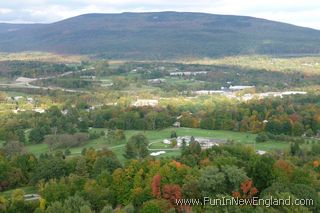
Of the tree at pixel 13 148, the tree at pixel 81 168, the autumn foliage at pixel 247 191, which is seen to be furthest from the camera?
the tree at pixel 13 148

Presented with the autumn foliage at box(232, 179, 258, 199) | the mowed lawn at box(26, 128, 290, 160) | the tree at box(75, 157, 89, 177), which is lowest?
the mowed lawn at box(26, 128, 290, 160)

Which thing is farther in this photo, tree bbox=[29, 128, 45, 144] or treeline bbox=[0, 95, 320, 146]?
treeline bbox=[0, 95, 320, 146]

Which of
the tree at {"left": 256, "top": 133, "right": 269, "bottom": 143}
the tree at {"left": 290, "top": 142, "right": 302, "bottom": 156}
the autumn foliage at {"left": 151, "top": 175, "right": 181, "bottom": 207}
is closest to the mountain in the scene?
the tree at {"left": 256, "top": 133, "right": 269, "bottom": 143}

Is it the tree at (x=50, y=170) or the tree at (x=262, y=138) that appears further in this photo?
the tree at (x=262, y=138)

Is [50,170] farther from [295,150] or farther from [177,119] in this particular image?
[177,119]

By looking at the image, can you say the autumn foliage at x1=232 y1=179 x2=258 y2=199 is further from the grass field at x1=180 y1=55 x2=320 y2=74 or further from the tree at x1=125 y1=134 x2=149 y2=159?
the grass field at x1=180 y1=55 x2=320 y2=74

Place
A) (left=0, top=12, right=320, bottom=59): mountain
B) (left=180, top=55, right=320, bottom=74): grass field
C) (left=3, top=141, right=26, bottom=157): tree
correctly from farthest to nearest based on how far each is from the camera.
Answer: (left=0, top=12, right=320, bottom=59): mountain, (left=180, top=55, right=320, bottom=74): grass field, (left=3, top=141, right=26, bottom=157): tree

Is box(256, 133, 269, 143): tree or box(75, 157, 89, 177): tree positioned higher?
box(75, 157, 89, 177): tree

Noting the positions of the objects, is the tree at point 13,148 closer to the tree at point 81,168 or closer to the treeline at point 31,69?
the tree at point 81,168

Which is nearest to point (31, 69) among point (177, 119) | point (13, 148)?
point (177, 119)

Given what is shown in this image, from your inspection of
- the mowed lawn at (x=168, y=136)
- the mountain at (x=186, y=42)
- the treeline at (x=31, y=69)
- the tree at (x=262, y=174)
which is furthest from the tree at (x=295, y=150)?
the mountain at (x=186, y=42)

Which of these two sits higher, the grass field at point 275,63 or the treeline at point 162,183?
the treeline at point 162,183
